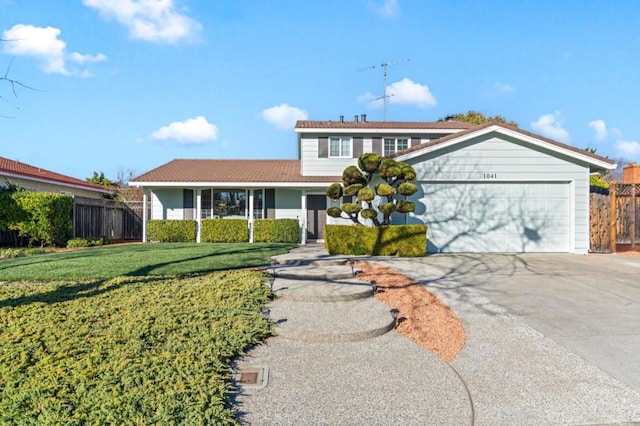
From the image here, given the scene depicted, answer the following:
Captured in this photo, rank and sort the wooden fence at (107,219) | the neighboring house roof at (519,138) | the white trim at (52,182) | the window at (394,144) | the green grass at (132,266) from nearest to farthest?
the green grass at (132,266), the neighboring house roof at (519,138), the white trim at (52,182), the wooden fence at (107,219), the window at (394,144)

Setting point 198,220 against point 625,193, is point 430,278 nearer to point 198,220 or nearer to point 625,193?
point 625,193

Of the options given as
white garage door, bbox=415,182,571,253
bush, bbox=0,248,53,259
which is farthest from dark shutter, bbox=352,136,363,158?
bush, bbox=0,248,53,259

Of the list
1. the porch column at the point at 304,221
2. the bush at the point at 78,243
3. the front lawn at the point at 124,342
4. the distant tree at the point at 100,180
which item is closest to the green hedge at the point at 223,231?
the porch column at the point at 304,221

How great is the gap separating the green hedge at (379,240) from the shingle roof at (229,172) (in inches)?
201

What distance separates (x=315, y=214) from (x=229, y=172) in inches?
163

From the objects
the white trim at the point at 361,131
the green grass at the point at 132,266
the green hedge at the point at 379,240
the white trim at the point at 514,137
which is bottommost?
the green grass at the point at 132,266

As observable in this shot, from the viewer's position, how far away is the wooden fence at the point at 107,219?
16.0 meters

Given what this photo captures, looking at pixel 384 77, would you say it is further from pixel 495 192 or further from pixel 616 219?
pixel 616 219

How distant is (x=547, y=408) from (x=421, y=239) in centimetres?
791

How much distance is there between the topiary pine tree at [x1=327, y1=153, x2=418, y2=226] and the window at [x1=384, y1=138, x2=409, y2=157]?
4553 millimetres

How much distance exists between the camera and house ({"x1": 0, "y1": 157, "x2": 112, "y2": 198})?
16141 millimetres

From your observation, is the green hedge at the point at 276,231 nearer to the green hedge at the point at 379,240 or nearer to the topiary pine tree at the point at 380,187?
the topiary pine tree at the point at 380,187

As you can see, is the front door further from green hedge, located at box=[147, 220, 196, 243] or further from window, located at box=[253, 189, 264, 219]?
green hedge, located at box=[147, 220, 196, 243]

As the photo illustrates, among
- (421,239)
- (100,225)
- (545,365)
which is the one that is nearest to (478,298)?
(545,365)
